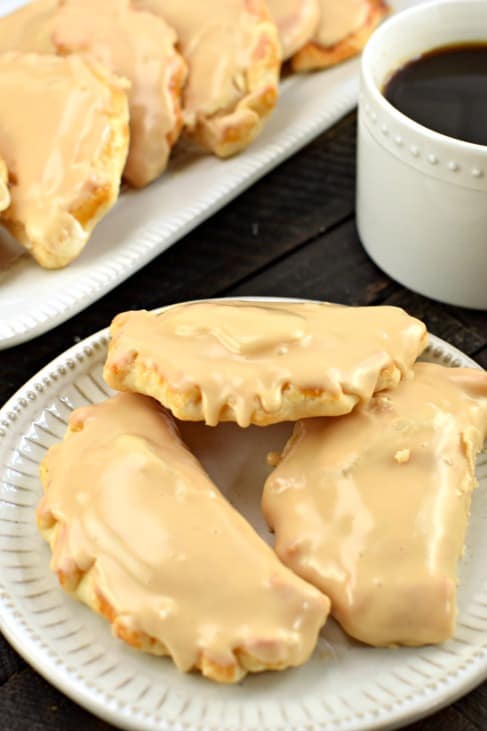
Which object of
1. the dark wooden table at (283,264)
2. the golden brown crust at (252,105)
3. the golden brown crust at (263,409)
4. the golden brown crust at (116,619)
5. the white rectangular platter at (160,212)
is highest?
the golden brown crust at (252,105)

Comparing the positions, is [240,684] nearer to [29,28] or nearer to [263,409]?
[263,409]

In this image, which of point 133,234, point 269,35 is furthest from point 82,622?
point 269,35

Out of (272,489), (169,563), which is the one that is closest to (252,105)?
(272,489)

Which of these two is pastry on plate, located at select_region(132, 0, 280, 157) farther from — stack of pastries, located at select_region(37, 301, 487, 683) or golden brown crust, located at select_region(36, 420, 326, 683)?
golden brown crust, located at select_region(36, 420, 326, 683)

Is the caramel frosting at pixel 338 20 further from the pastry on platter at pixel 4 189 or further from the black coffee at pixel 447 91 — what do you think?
the pastry on platter at pixel 4 189

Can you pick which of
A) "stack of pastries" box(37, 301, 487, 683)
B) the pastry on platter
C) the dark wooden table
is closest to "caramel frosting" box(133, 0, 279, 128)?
the dark wooden table

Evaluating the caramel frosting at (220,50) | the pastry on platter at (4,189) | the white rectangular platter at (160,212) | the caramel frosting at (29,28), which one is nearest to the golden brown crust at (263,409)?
the white rectangular platter at (160,212)

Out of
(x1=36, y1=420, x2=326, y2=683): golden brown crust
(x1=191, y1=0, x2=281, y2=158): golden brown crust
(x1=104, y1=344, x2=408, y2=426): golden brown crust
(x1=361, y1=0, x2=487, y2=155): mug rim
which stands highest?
(x1=361, y1=0, x2=487, y2=155): mug rim
